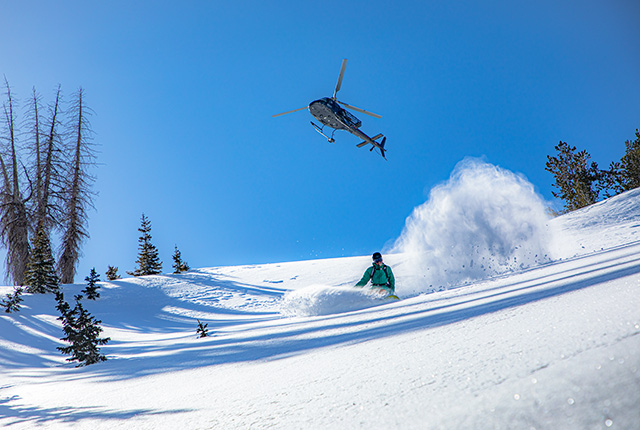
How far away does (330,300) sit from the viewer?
6.95m

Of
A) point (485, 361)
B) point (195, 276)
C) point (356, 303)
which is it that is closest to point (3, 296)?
point (195, 276)

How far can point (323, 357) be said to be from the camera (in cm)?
247

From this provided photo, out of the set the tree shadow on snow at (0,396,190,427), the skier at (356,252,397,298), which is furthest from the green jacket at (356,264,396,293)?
the tree shadow on snow at (0,396,190,427)

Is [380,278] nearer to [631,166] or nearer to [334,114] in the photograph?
[334,114]

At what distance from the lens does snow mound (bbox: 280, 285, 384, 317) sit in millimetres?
6922

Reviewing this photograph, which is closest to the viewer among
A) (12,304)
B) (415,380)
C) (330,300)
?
(415,380)

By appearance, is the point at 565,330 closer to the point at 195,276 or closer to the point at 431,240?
the point at 431,240

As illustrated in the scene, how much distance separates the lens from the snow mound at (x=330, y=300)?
22.7 ft

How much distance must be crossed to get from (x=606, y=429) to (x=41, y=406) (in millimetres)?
3610

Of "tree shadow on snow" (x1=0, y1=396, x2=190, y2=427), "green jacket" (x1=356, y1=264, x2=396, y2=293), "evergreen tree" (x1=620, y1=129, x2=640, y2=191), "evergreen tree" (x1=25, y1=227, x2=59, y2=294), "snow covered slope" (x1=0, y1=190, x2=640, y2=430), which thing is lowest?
"tree shadow on snow" (x1=0, y1=396, x2=190, y2=427)

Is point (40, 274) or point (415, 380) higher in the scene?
point (40, 274)

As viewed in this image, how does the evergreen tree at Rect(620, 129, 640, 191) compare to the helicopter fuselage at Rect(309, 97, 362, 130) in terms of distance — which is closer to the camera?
the helicopter fuselage at Rect(309, 97, 362, 130)

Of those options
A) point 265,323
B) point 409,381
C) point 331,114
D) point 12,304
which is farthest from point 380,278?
point 331,114

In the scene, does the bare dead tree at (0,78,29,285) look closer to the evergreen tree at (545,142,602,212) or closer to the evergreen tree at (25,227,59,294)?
the evergreen tree at (25,227,59,294)
